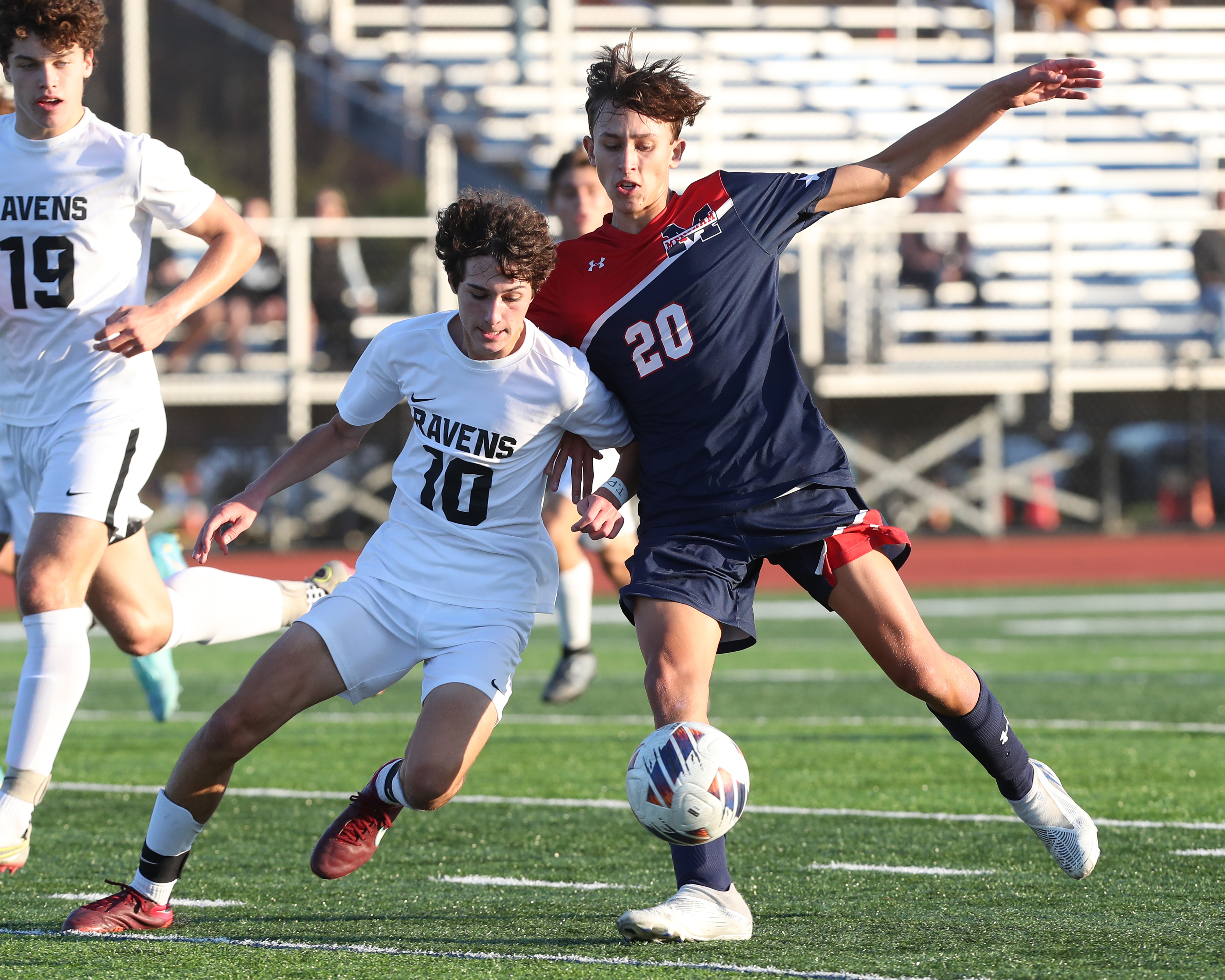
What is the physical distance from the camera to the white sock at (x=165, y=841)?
4207 millimetres

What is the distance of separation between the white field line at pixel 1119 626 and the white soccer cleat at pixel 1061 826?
7258mm

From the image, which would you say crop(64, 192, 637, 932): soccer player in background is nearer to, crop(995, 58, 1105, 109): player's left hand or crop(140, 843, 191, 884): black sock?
crop(140, 843, 191, 884): black sock

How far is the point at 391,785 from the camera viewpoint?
4.35 meters

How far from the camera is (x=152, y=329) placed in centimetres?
448

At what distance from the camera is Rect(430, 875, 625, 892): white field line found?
185 inches

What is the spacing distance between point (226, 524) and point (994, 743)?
6.39 feet

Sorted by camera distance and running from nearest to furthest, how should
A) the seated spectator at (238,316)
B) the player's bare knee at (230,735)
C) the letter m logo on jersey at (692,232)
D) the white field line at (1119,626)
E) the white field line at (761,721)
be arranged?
1. the player's bare knee at (230,735)
2. the letter m logo on jersey at (692,232)
3. the white field line at (761,721)
4. the white field line at (1119,626)
5. the seated spectator at (238,316)

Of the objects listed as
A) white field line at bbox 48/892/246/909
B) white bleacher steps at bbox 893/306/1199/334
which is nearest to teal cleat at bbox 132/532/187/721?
white field line at bbox 48/892/246/909

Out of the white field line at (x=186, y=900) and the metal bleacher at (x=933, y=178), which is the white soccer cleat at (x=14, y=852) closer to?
the white field line at (x=186, y=900)

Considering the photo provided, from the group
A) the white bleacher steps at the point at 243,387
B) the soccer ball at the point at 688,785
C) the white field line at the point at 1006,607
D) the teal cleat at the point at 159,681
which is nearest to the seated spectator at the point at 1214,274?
the white field line at the point at 1006,607

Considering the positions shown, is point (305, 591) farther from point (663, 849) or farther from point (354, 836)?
point (354, 836)

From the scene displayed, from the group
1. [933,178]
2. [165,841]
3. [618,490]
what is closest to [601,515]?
[618,490]

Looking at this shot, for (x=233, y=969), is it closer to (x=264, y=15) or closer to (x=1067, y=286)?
(x=1067, y=286)

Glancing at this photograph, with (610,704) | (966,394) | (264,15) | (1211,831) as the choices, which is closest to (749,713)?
(610,704)
